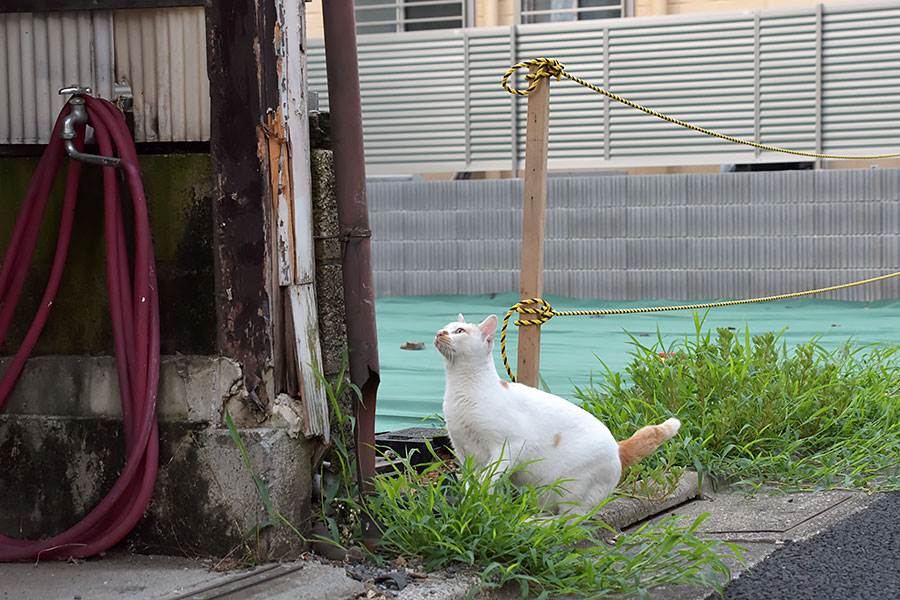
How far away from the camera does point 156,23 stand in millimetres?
Answer: 2971

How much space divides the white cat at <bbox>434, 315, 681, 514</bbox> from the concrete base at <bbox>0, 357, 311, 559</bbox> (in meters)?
0.52

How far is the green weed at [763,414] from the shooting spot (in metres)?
4.19

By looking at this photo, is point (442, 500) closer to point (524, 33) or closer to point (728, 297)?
point (728, 297)

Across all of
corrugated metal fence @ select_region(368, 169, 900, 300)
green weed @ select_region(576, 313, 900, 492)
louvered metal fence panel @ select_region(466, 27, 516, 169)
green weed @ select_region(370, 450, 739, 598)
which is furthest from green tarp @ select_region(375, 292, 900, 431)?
green weed @ select_region(370, 450, 739, 598)

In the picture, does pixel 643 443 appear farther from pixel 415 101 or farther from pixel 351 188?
pixel 415 101

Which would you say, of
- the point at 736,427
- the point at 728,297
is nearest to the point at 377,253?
the point at 728,297

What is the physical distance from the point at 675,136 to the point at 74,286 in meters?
7.63

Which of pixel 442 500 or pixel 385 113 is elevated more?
pixel 385 113

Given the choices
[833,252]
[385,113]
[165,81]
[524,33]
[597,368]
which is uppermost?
[524,33]

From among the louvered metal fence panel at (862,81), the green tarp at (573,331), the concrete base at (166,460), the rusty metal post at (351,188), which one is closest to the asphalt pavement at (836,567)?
the rusty metal post at (351,188)

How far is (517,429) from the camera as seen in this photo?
10.6 feet

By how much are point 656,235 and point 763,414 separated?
5087mm

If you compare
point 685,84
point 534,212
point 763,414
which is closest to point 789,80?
point 685,84

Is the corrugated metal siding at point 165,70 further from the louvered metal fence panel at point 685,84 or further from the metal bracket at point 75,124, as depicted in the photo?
the louvered metal fence panel at point 685,84
